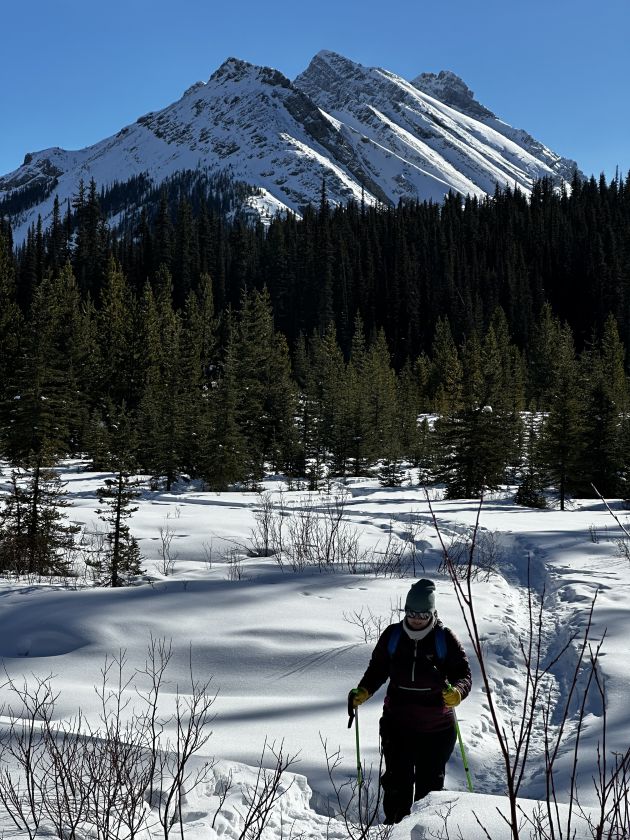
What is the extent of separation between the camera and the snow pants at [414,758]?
11.7 ft

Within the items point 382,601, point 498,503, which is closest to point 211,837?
point 382,601

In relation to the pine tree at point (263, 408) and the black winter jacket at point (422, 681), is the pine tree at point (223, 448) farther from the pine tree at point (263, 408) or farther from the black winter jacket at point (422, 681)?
the black winter jacket at point (422, 681)

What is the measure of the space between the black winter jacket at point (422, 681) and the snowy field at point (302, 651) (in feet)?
1.34

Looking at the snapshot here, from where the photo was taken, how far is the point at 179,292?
71062mm

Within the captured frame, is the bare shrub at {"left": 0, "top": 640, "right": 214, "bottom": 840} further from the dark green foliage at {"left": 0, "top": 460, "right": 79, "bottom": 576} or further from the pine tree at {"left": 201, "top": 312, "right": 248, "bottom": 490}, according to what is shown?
the pine tree at {"left": 201, "top": 312, "right": 248, "bottom": 490}

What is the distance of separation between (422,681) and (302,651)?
2151 millimetres

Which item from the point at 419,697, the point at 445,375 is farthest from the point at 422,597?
the point at 445,375

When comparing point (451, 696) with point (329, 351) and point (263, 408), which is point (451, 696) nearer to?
point (263, 408)

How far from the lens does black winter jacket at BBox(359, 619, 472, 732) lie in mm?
3641

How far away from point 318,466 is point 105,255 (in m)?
46.3

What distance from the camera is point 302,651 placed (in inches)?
220

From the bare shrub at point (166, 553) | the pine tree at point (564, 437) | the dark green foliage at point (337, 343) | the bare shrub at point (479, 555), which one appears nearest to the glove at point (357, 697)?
the bare shrub at point (479, 555)

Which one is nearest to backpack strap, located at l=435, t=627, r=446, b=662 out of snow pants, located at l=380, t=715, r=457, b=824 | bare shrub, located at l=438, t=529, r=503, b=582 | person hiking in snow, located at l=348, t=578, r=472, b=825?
person hiking in snow, located at l=348, t=578, r=472, b=825

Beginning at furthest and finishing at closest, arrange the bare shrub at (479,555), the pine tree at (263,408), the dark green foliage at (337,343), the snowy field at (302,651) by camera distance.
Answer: the pine tree at (263,408)
the dark green foliage at (337,343)
the bare shrub at (479,555)
the snowy field at (302,651)
